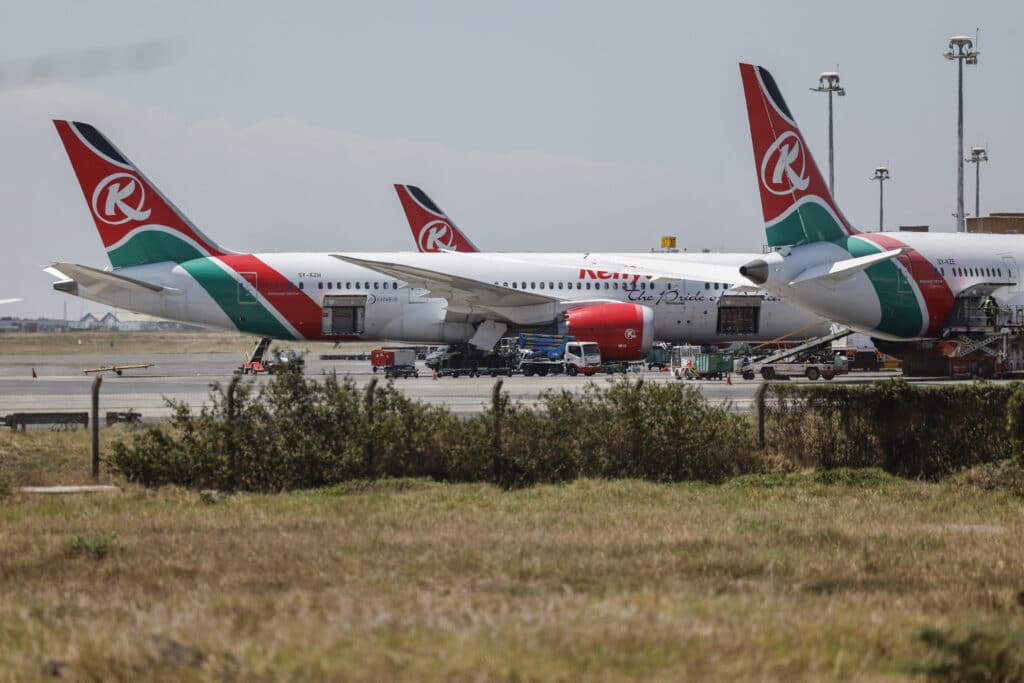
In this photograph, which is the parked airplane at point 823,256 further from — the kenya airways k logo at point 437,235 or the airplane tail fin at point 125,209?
the kenya airways k logo at point 437,235

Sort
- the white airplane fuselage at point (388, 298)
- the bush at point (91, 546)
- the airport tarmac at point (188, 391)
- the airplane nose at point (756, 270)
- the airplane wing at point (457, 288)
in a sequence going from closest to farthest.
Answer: the bush at point (91, 546) → the airport tarmac at point (188, 391) → the airplane nose at point (756, 270) → the airplane wing at point (457, 288) → the white airplane fuselage at point (388, 298)

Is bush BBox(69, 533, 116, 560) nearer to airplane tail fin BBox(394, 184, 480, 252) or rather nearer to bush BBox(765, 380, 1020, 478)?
bush BBox(765, 380, 1020, 478)

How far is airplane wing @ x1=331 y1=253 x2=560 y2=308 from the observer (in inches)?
1779

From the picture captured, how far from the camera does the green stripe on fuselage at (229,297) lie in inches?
1859

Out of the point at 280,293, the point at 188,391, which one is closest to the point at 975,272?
the point at 280,293

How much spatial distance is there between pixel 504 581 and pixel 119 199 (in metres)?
39.9

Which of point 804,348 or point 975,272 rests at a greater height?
point 975,272

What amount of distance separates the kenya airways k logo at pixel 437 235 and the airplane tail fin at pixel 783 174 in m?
33.4

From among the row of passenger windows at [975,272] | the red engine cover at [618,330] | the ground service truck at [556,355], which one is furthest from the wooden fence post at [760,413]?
the red engine cover at [618,330]

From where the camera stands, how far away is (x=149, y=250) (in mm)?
47781

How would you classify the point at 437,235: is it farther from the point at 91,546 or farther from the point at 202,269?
the point at 91,546

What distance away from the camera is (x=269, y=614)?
29.5 feet

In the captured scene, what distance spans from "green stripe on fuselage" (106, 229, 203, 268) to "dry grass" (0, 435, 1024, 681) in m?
32.4

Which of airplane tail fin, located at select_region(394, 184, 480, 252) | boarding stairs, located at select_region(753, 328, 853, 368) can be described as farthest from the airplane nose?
airplane tail fin, located at select_region(394, 184, 480, 252)
